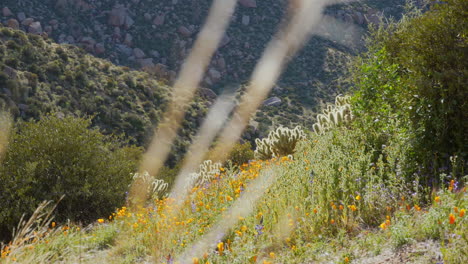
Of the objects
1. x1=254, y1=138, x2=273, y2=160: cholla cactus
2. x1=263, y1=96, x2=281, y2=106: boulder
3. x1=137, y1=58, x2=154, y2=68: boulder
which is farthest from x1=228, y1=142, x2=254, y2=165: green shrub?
x1=137, y1=58, x2=154, y2=68: boulder

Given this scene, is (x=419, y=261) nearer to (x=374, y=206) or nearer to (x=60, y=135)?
(x=374, y=206)

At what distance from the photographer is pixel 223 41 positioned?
60.0 meters

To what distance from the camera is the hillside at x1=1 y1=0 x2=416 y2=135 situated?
48.8 meters

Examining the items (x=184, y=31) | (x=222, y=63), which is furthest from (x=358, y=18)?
(x=184, y=31)

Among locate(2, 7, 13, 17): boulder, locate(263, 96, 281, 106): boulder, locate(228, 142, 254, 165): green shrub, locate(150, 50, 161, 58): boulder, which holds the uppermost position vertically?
locate(228, 142, 254, 165): green shrub

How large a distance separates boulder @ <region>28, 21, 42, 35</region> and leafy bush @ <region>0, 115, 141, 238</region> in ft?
145

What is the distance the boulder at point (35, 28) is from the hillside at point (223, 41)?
0.37 ft

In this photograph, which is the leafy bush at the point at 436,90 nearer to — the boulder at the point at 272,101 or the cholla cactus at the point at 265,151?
the cholla cactus at the point at 265,151

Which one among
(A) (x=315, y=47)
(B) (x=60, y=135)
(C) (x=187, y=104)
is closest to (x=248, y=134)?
(C) (x=187, y=104)

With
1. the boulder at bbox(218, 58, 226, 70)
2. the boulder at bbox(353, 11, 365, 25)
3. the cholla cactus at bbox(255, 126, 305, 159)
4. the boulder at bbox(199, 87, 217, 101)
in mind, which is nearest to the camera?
the cholla cactus at bbox(255, 126, 305, 159)

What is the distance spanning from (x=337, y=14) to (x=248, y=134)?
3503 cm

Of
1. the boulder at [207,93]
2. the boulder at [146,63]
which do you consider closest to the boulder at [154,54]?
the boulder at [146,63]

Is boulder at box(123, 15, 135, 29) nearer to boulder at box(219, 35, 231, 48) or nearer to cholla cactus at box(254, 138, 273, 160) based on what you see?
boulder at box(219, 35, 231, 48)

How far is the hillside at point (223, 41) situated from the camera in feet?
160
